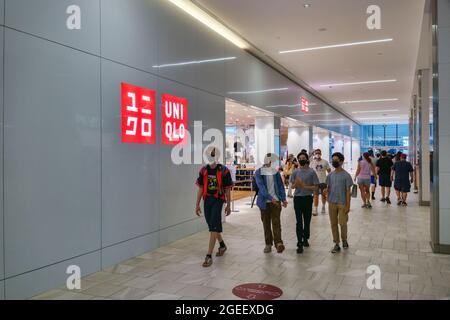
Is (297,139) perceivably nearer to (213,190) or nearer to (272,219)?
(272,219)

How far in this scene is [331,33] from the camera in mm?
8773

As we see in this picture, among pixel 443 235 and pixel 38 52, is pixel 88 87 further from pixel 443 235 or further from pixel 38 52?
pixel 443 235

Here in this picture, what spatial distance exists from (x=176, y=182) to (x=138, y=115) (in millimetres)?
1651

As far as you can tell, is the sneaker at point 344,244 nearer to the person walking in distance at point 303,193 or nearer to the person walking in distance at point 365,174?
the person walking in distance at point 303,193

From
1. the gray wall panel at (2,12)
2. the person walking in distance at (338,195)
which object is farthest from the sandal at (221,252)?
the gray wall panel at (2,12)

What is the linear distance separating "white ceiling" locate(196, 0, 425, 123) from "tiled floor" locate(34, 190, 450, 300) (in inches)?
174

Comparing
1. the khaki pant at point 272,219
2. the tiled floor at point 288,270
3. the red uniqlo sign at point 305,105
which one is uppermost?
the red uniqlo sign at point 305,105

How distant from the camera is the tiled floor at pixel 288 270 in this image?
4.19 m

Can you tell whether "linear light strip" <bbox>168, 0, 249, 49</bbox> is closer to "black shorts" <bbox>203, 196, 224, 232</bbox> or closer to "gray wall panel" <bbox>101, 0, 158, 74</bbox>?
"gray wall panel" <bbox>101, 0, 158, 74</bbox>

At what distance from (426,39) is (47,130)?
852 centimetres

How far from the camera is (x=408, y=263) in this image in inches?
212

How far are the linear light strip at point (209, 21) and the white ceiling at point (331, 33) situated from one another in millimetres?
175

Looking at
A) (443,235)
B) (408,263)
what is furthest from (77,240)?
(443,235)
